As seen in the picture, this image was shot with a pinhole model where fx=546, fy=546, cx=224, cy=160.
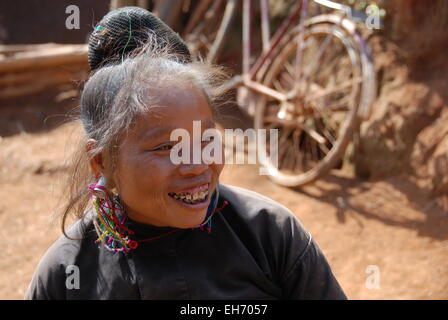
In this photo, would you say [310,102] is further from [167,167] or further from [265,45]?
[167,167]

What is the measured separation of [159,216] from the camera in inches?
58.4

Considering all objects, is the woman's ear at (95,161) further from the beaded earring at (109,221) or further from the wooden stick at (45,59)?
the wooden stick at (45,59)

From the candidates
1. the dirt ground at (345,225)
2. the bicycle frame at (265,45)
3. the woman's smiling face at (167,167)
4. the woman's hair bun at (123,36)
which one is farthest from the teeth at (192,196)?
the bicycle frame at (265,45)

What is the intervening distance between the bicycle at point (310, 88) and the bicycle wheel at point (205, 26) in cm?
109

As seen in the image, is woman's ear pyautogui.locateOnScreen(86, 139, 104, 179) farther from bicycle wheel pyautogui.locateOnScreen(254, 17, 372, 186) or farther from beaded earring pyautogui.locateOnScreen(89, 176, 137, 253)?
bicycle wheel pyautogui.locateOnScreen(254, 17, 372, 186)

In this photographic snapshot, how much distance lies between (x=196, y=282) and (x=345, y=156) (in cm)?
297

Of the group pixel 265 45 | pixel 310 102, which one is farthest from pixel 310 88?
pixel 265 45

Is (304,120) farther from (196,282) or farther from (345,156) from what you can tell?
(196,282)

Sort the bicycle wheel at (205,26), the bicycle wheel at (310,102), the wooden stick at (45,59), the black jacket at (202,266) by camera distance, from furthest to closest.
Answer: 1. the bicycle wheel at (205,26)
2. the wooden stick at (45,59)
3. the bicycle wheel at (310,102)
4. the black jacket at (202,266)

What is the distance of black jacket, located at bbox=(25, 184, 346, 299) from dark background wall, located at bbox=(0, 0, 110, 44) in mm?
6040

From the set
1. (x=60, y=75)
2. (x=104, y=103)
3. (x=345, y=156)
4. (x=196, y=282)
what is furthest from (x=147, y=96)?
(x=60, y=75)

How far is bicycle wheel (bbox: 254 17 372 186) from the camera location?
158 inches

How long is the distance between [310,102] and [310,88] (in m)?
0.19

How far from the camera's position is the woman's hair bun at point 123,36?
1574mm
